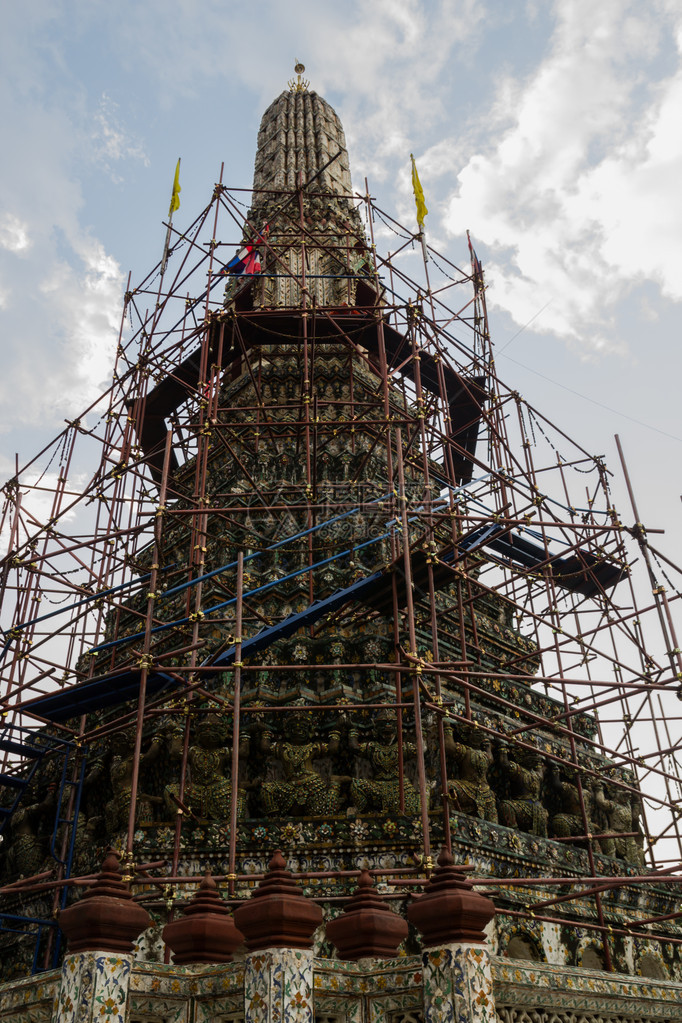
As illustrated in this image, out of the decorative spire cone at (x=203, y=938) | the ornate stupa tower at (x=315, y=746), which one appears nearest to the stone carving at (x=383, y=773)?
the ornate stupa tower at (x=315, y=746)

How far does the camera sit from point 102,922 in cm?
659

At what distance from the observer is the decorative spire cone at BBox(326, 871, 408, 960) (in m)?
7.43

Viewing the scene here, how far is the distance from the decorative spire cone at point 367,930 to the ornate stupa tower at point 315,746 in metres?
0.02

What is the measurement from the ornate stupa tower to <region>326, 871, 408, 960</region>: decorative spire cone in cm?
2

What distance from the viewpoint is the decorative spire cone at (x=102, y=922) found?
260 inches

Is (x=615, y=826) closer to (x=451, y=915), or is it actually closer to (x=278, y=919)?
(x=451, y=915)

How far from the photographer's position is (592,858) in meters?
14.9

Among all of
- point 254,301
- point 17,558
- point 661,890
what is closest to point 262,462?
point 17,558

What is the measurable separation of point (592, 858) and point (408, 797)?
357cm

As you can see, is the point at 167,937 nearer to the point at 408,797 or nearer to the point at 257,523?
the point at 408,797

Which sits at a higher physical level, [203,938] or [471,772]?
[471,772]

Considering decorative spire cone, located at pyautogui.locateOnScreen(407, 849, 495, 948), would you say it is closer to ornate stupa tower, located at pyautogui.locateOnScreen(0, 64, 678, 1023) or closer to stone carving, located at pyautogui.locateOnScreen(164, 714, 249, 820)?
ornate stupa tower, located at pyautogui.locateOnScreen(0, 64, 678, 1023)

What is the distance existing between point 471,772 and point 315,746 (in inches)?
100

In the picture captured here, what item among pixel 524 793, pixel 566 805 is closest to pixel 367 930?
pixel 524 793
